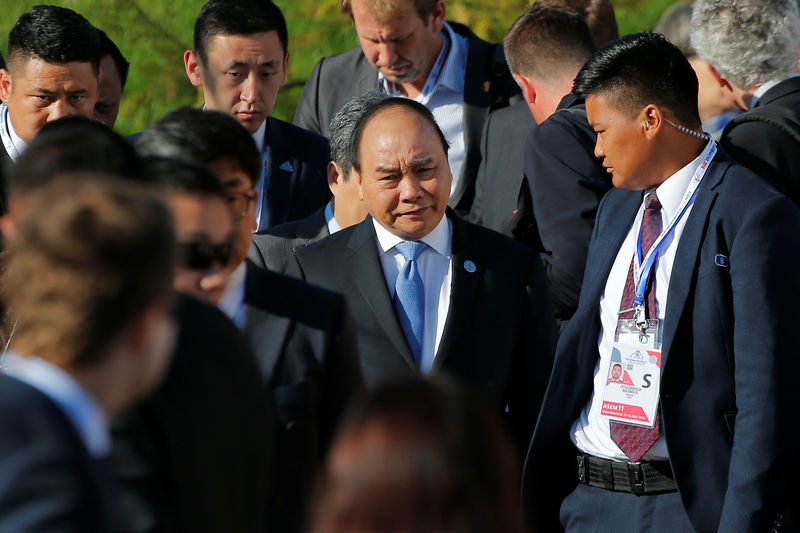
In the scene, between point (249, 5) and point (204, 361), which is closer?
point (204, 361)

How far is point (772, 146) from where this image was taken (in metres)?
4.57

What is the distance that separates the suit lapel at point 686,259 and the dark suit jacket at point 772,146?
564 mm

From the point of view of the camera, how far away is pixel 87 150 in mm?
2688

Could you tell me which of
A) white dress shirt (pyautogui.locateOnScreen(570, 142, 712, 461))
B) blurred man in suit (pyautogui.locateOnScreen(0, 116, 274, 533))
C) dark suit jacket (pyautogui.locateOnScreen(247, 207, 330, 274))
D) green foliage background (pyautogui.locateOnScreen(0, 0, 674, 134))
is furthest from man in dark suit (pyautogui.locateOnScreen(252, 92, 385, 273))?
green foliage background (pyautogui.locateOnScreen(0, 0, 674, 134))

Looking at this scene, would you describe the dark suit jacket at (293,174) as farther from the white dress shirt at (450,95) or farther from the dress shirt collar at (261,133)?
the white dress shirt at (450,95)

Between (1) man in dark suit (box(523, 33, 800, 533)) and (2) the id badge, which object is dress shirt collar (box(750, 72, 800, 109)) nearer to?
(1) man in dark suit (box(523, 33, 800, 533))

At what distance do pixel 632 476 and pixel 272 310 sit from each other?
168 cm

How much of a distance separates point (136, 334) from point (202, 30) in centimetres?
416

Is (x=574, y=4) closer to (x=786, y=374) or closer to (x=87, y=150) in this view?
(x=786, y=374)

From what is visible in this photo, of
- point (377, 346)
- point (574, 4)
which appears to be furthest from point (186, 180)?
point (574, 4)

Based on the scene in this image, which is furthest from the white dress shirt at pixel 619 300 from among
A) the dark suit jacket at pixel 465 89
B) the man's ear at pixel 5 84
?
the man's ear at pixel 5 84

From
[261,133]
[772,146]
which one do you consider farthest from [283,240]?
[772,146]

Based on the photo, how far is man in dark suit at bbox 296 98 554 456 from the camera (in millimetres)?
4191

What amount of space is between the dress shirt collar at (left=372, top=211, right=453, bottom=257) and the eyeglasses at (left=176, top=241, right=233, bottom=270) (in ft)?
5.07
